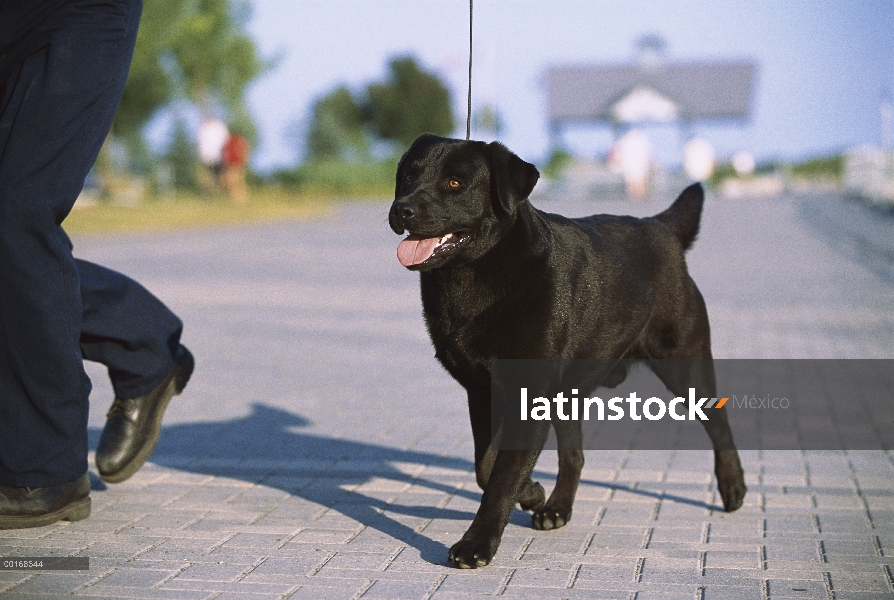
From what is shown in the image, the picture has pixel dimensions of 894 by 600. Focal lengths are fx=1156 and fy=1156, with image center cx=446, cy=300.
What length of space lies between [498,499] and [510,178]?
0.99 meters

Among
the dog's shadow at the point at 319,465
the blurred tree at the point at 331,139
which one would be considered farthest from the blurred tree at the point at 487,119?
the dog's shadow at the point at 319,465

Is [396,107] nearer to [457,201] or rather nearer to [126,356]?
[126,356]

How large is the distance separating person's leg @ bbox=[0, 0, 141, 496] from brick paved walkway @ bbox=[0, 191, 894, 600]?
340 mm

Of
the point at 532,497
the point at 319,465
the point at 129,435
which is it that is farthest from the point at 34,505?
the point at 532,497

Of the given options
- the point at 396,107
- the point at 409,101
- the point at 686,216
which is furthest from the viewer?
the point at 409,101

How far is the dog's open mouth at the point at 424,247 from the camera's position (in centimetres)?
352

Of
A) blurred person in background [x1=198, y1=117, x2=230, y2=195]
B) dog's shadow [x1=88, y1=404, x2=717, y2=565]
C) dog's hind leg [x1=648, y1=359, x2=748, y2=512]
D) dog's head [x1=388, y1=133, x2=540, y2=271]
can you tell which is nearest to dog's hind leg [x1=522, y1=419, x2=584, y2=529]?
dog's shadow [x1=88, y1=404, x2=717, y2=565]

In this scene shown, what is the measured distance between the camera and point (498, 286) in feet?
11.9

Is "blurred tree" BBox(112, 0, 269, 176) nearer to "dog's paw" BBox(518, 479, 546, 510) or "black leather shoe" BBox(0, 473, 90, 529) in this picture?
"black leather shoe" BBox(0, 473, 90, 529)

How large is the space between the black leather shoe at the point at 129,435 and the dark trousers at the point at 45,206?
1.19 feet

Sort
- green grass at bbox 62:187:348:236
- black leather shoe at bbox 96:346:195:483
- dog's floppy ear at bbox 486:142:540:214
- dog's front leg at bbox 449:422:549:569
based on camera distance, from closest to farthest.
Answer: dog's front leg at bbox 449:422:549:569
dog's floppy ear at bbox 486:142:540:214
black leather shoe at bbox 96:346:195:483
green grass at bbox 62:187:348:236

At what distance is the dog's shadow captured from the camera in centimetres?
417

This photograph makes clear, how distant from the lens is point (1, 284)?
3785 millimetres

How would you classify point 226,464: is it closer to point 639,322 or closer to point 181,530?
point 181,530
